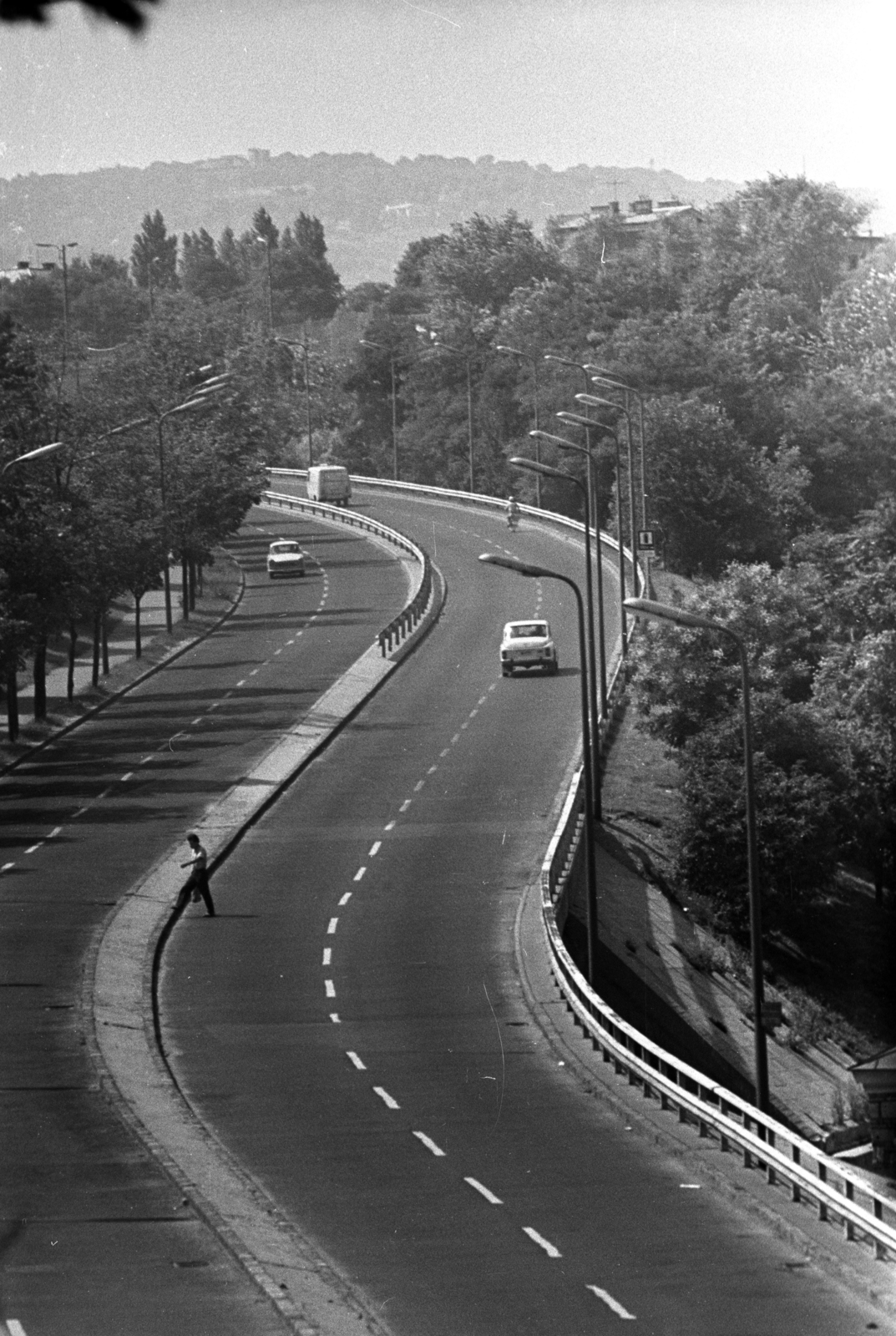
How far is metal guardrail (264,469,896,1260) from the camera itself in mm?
20000

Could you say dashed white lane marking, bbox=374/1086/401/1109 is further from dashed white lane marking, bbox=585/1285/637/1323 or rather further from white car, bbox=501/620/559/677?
white car, bbox=501/620/559/677

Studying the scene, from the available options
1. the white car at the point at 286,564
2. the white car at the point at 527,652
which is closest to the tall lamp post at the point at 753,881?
the white car at the point at 527,652

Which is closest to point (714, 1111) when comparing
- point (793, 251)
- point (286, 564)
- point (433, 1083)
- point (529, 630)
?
point (433, 1083)

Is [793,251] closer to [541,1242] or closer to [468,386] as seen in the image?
[468,386]

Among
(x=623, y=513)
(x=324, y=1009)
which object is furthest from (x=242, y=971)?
(x=623, y=513)

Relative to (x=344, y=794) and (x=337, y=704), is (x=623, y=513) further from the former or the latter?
(x=344, y=794)

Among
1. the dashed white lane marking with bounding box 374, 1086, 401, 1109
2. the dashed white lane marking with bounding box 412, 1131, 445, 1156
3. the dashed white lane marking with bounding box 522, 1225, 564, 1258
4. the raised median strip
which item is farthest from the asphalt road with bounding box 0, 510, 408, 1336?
the dashed white lane marking with bounding box 374, 1086, 401, 1109

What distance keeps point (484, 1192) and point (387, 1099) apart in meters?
5.73

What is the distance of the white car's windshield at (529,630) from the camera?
79875 mm

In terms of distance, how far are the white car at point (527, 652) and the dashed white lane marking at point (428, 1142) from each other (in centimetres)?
5291

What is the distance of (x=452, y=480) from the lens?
174125 millimetres

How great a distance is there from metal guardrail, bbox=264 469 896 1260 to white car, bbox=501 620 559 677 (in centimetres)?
2801

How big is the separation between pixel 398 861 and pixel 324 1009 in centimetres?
1453

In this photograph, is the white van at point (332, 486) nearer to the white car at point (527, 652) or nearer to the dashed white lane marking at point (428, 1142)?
the white car at point (527, 652)
